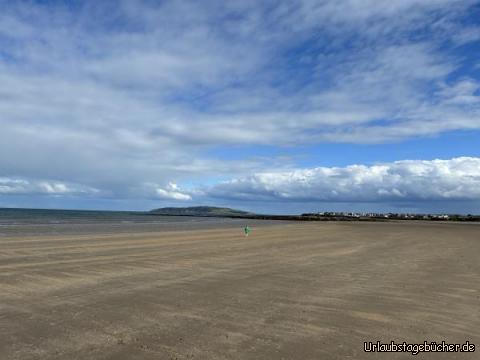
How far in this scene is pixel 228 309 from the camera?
8539 mm

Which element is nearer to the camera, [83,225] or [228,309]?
[228,309]

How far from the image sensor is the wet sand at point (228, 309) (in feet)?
20.7

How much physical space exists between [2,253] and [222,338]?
48.6ft

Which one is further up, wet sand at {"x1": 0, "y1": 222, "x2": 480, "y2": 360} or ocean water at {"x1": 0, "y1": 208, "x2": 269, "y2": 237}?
ocean water at {"x1": 0, "y1": 208, "x2": 269, "y2": 237}

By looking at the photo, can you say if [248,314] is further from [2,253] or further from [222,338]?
[2,253]

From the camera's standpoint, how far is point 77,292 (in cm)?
1000

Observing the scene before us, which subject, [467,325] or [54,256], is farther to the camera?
[54,256]

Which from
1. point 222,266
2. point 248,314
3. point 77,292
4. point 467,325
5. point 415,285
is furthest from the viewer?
point 222,266

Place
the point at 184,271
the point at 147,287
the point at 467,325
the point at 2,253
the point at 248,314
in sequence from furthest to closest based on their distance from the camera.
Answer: the point at 2,253
the point at 184,271
the point at 147,287
the point at 248,314
the point at 467,325

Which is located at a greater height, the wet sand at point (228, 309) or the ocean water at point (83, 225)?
the ocean water at point (83, 225)

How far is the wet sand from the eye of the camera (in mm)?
6309

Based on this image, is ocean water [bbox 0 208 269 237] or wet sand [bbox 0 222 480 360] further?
ocean water [bbox 0 208 269 237]

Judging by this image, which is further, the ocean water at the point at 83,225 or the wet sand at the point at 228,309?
the ocean water at the point at 83,225

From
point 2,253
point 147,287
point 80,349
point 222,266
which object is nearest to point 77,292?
point 147,287
